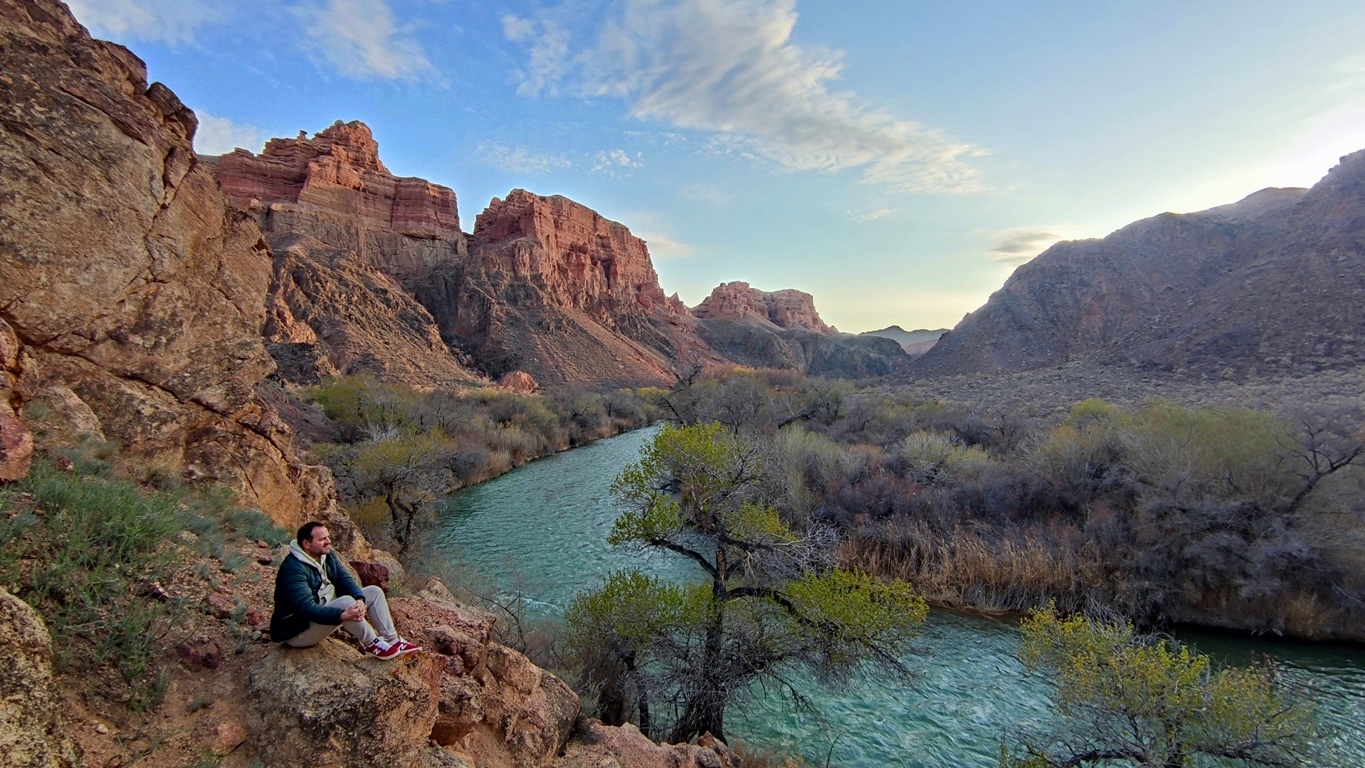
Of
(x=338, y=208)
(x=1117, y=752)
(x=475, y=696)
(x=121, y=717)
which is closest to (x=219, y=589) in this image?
(x=121, y=717)

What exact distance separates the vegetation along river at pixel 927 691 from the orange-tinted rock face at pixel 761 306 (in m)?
107

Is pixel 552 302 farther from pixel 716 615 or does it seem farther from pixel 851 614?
pixel 851 614

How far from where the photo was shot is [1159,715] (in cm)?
616

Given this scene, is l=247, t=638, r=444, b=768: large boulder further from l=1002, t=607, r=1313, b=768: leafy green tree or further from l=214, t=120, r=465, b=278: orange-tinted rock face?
l=214, t=120, r=465, b=278: orange-tinted rock face

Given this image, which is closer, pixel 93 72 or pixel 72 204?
pixel 72 204

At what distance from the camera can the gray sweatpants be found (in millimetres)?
3543

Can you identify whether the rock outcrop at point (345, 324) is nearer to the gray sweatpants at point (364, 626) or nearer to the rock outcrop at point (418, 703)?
the rock outcrop at point (418, 703)

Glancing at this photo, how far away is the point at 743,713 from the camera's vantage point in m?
8.46

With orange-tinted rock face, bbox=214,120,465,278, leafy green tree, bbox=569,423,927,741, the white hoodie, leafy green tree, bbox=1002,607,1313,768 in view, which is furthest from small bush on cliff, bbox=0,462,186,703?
orange-tinted rock face, bbox=214,120,465,278

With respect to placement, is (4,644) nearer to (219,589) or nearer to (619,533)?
(219,589)

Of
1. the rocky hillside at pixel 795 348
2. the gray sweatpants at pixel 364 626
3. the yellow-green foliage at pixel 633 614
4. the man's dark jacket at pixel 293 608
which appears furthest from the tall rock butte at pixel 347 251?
the rocky hillside at pixel 795 348

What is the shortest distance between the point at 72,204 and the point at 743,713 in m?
9.80

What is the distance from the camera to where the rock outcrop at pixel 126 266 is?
4.79 m

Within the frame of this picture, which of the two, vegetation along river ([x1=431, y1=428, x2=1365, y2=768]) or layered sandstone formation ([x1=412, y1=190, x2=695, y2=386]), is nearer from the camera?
vegetation along river ([x1=431, y1=428, x2=1365, y2=768])
